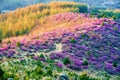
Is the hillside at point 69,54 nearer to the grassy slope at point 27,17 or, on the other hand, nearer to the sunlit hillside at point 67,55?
the sunlit hillside at point 67,55

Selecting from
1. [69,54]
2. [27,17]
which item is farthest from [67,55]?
[27,17]

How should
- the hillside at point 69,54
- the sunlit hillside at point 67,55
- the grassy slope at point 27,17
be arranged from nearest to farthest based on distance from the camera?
1. the sunlit hillside at point 67,55
2. the hillside at point 69,54
3. the grassy slope at point 27,17

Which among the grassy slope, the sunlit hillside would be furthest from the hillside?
the grassy slope

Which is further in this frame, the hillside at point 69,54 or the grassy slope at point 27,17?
the grassy slope at point 27,17

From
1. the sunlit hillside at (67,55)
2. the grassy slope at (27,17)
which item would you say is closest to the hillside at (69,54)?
the sunlit hillside at (67,55)

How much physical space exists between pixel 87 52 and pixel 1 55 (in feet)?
60.6

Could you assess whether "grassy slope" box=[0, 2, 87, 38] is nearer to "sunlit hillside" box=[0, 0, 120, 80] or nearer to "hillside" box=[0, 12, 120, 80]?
"sunlit hillside" box=[0, 0, 120, 80]

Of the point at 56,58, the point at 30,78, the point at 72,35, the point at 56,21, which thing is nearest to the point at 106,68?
the point at 56,58

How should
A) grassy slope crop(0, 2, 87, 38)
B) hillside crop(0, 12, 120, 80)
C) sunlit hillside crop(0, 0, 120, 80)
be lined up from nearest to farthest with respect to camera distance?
sunlit hillside crop(0, 0, 120, 80), hillside crop(0, 12, 120, 80), grassy slope crop(0, 2, 87, 38)

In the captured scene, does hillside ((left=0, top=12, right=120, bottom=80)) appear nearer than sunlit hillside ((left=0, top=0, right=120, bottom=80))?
No

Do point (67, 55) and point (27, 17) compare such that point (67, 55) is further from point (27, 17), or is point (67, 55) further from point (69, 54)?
point (27, 17)

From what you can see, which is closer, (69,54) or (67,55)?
(67,55)

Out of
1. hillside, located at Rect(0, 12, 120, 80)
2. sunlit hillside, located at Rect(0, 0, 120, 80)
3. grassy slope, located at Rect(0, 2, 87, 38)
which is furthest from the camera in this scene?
grassy slope, located at Rect(0, 2, 87, 38)

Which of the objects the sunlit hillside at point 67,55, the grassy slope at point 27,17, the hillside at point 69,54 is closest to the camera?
the sunlit hillside at point 67,55
